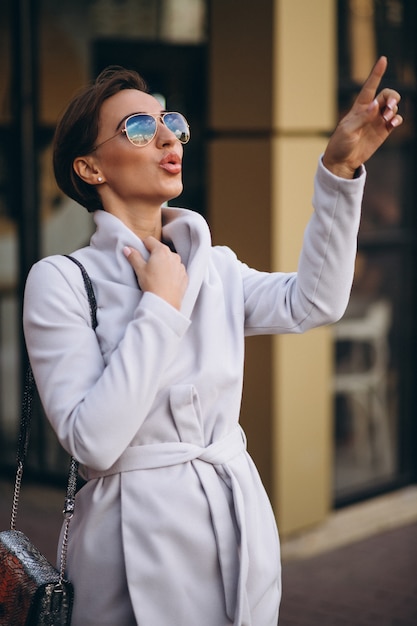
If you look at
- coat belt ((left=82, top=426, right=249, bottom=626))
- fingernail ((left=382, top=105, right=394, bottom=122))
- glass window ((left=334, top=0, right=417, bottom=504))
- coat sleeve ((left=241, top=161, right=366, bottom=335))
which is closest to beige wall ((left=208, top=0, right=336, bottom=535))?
glass window ((left=334, top=0, right=417, bottom=504))

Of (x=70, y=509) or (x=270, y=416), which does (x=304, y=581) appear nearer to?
(x=270, y=416)

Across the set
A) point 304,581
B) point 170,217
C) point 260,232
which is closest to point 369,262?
point 260,232

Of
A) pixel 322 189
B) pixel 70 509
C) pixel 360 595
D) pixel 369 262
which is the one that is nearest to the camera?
pixel 322 189

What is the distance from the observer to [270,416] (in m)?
5.86

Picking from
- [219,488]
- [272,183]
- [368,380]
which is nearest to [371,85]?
[219,488]

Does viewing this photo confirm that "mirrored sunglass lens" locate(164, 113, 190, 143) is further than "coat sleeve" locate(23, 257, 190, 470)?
Yes

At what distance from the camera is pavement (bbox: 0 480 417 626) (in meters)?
5.06

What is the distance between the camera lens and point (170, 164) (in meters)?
2.47

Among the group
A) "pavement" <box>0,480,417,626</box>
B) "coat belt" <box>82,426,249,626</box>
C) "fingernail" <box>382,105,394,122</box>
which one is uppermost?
"fingernail" <box>382,105,394,122</box>

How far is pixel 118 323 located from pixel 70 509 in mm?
479

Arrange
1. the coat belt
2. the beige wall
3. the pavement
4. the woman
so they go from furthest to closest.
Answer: the beige wall
the pavement
the coat belt
the woman

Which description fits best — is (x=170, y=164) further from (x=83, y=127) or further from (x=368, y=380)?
(x=368, y=380)

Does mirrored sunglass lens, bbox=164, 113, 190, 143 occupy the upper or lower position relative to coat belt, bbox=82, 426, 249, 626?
upper

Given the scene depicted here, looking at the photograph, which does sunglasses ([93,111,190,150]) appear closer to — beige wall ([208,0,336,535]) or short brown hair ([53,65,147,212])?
short brown hair ([53,65,147,212])
